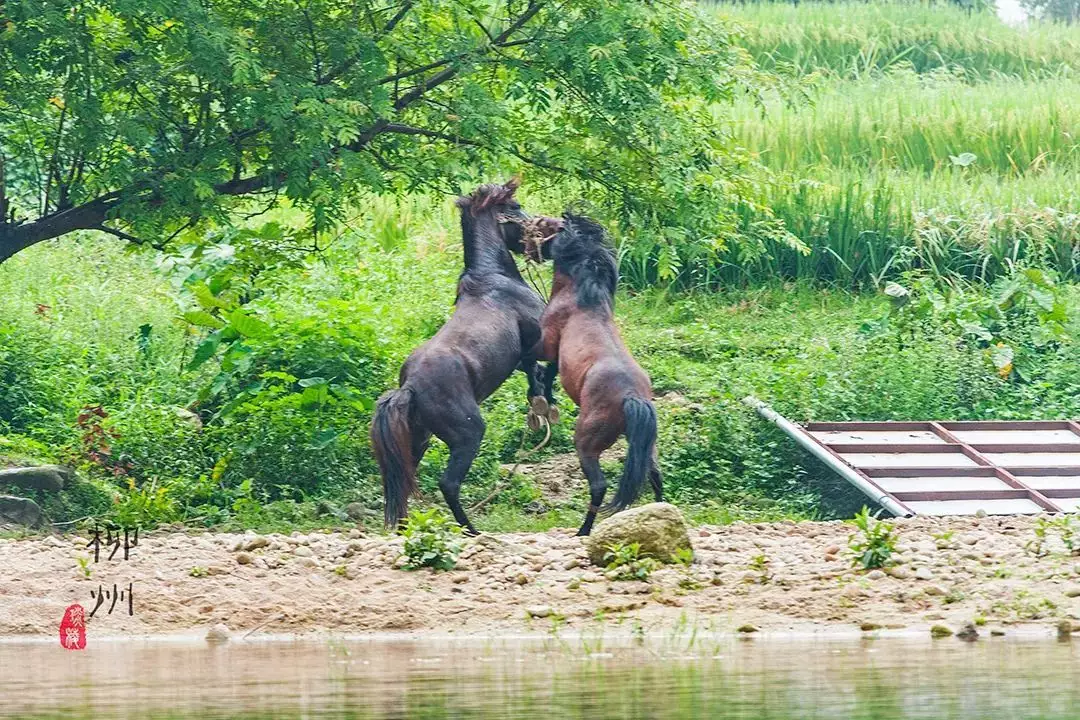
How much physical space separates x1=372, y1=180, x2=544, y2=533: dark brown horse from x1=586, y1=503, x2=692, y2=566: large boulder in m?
1.75

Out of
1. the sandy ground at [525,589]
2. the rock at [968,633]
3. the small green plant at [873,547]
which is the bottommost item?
the rock at [968,633]

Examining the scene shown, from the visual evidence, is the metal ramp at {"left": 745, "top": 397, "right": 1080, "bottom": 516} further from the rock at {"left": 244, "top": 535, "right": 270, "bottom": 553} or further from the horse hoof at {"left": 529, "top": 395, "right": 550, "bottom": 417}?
the rock at {"left": 244, "top": 535, "right": 270, "bottom": 553}

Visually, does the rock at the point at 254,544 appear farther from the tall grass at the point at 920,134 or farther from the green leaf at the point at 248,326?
the tall grass at the point at 920,134

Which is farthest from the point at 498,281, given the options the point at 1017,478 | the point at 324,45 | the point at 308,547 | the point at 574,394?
the point at 1017,478

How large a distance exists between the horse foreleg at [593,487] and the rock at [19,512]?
3377 millimetres

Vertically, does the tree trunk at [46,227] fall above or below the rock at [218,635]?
above

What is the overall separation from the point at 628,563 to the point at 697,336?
6.92m

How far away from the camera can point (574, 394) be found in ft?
32.6

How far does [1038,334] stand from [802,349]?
6.33 ft

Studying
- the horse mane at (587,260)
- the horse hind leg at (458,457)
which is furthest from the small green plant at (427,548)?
the horse mane at (587,260)

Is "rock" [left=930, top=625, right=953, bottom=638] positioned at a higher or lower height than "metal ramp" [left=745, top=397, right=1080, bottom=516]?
lower

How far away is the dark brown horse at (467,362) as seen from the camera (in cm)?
971

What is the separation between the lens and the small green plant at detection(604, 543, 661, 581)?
793 cm

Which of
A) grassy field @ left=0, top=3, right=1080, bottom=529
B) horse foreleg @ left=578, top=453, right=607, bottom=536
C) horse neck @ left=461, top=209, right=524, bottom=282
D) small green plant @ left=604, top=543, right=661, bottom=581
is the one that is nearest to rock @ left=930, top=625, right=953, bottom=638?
small green plant @ left=604, top=543, right=661, bottom=581
